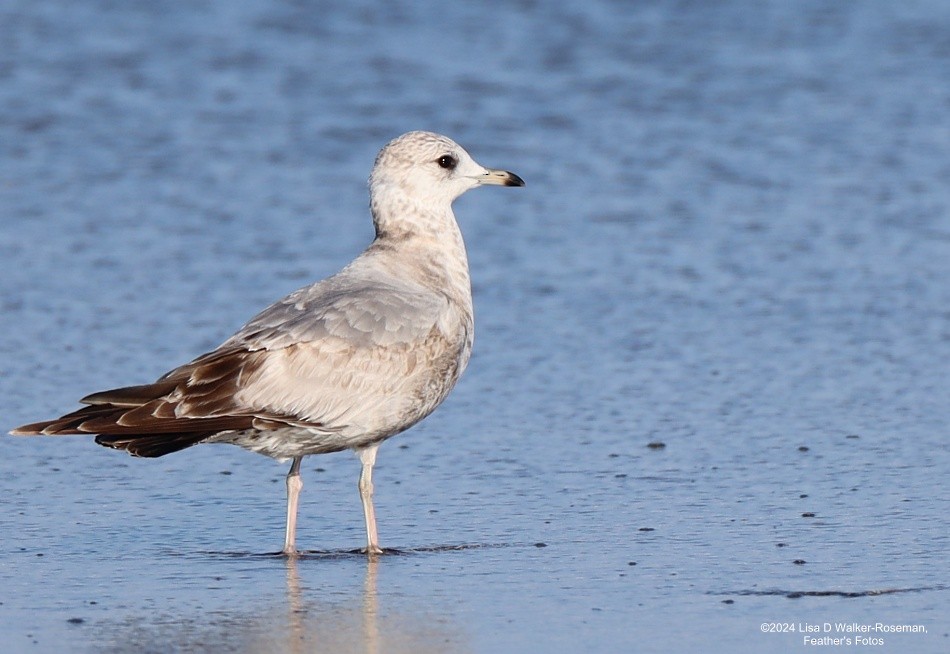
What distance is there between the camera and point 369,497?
680 centimetres

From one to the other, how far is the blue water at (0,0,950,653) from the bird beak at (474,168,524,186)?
3.77ft

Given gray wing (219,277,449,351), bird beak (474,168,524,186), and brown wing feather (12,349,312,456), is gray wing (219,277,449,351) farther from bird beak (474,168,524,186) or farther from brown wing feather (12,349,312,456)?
bird beak (474,168,524,186)

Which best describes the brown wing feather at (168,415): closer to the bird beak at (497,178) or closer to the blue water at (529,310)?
the blue water at (529,310)

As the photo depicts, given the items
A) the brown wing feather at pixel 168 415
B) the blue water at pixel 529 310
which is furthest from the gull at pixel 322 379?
the blue water at pixel 529 310

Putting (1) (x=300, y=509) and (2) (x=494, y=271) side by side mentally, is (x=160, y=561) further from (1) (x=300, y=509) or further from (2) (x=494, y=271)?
(2) (x=494, y=271)

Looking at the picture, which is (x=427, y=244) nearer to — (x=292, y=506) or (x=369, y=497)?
(x=369, y=497)

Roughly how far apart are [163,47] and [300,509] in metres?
10.6

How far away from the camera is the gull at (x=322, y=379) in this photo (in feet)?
21.0

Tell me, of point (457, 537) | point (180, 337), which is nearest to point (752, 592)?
point (457, 537)

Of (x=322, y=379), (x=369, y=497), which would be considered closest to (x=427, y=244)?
(x=322, y=379)

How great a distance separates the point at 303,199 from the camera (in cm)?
1262

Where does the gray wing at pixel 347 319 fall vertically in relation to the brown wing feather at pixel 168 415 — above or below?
above

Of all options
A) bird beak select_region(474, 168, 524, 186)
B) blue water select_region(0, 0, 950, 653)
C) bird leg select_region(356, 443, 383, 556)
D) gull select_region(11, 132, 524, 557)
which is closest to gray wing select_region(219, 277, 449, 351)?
gull select_region(11, 132, 524, 557)

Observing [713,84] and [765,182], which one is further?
[713,84]
